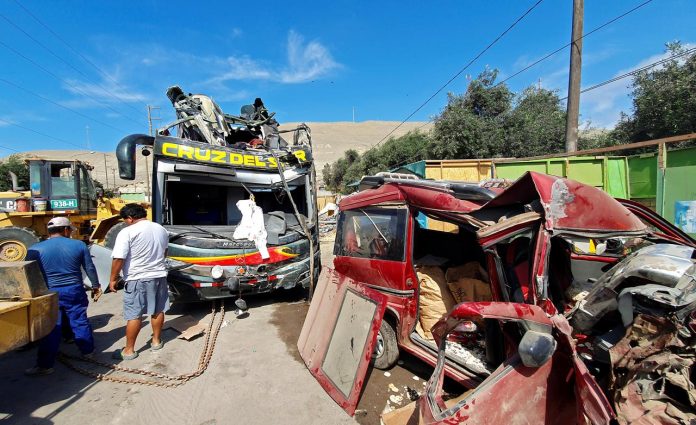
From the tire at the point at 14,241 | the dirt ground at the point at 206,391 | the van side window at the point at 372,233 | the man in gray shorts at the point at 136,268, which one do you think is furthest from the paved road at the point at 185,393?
the tire at the point at 14,241

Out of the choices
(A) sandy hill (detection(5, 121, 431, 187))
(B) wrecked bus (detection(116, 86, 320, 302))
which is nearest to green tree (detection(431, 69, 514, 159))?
(B) wrecked bus (detection(116, 86, 320, 302))

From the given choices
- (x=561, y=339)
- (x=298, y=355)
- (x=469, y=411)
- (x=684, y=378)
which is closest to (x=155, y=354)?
(x=298, y=355)

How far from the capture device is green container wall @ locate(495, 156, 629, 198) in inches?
317

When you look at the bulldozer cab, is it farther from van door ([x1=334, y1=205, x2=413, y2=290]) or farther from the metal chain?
van door ([x1=334, y1=205, x2=413, y2=290])

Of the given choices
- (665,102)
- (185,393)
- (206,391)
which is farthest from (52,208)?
(665,102)

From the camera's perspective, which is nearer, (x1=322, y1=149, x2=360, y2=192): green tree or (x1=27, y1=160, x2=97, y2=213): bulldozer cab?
(x1=27, y1=160, x2=97, y2=213): bulldozer cab

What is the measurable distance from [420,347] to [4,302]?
3644 mm

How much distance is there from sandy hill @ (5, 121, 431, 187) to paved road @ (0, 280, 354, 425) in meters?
59.4

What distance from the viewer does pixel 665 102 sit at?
1373 centimetres

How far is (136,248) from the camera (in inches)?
161

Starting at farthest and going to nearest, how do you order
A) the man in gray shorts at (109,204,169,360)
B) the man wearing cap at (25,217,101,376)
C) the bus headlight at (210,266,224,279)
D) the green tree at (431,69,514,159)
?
the green tree at (431,69,514,159) → the bus headlight at (210,266,224,279) → the man in gray shorts at (109,204,169,360) → the man wearing cap at (25,217,101,376)

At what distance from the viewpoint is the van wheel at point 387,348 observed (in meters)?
3.59

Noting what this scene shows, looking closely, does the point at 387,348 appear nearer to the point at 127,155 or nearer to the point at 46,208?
the point at 127,155

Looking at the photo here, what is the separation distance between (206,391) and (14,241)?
28.6ft
